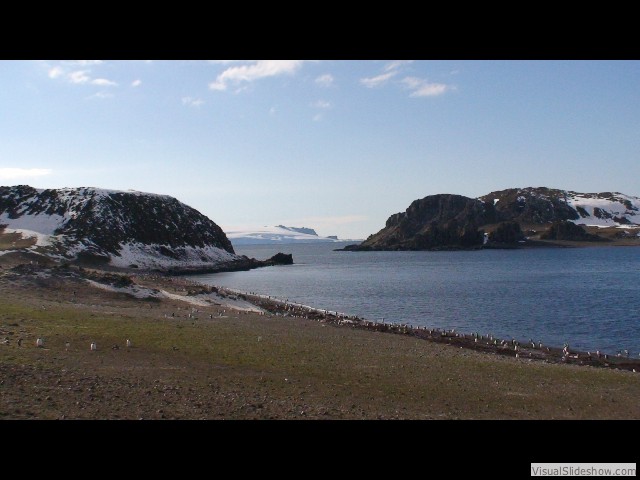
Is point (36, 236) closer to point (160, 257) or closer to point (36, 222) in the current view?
point (36, 222)

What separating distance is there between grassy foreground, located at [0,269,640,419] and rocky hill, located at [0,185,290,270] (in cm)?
8690

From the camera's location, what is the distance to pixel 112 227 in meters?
142

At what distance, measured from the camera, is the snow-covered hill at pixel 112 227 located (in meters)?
124

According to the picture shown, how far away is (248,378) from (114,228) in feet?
439

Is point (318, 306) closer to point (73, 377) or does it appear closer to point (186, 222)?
point (73, 377)

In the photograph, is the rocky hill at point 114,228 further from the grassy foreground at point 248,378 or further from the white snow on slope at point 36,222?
the grassy foreground at point 248,378

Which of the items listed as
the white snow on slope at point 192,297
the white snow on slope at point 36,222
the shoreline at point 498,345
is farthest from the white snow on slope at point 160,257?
the shoreline at point 498,345

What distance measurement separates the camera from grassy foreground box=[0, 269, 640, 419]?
15344mm

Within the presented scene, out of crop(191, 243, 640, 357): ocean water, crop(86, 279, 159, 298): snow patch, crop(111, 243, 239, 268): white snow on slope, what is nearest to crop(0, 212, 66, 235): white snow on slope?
crop(111, 243, 239, 268): white snow on slope

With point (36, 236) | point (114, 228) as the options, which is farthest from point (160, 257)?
point (36, 236)

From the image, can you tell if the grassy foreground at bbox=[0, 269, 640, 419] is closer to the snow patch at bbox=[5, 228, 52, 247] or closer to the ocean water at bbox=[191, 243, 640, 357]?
the ocean water at bbox=[191, 243, 640, 357]

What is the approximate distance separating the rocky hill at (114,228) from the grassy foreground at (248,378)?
86900 mm
